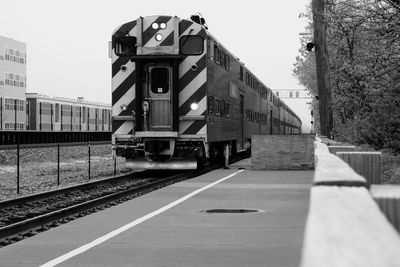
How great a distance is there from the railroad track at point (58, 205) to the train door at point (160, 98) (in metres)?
1.58

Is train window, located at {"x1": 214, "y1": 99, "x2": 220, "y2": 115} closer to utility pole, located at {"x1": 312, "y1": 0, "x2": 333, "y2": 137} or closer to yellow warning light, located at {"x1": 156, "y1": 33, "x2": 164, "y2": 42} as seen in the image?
yellow warning light, located at {"x1": 156, "y1": 33, "x2": 164, "y2": 42}

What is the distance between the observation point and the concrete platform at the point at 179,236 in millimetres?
6582

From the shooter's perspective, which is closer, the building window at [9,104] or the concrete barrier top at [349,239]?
the concrete barrier top at [349,239]

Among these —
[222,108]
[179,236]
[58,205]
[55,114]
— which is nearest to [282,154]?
[222,108]

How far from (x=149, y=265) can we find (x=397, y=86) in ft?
31.2

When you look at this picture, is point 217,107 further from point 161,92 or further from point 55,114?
point 55,114

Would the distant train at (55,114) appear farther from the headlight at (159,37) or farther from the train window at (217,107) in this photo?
the headlight at (159,37)

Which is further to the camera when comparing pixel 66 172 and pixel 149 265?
pixel 66 172

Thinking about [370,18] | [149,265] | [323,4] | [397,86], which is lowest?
[149,265]

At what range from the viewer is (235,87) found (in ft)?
84.5

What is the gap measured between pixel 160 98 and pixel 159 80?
0.52 m

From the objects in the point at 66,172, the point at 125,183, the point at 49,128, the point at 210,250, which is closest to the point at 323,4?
the point at 125,183

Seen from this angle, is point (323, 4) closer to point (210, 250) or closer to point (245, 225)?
point (245, 225)

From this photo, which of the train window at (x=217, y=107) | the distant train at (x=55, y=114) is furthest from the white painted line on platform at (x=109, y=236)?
the distant train at (x=55, y=114)
